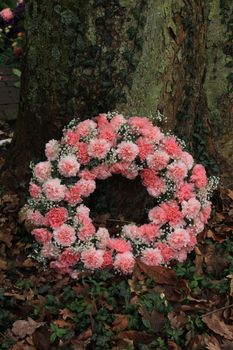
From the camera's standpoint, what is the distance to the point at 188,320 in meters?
3.51

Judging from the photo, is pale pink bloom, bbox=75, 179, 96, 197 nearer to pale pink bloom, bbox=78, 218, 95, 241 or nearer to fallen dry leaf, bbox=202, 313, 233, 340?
pale pink bloom, bbox=78, 218, 95, 241

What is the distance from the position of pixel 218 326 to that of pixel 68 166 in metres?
1.19

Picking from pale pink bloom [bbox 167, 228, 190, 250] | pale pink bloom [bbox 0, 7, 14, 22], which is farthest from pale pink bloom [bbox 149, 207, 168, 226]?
pale pink bloom [bbox 0, 7, 14, 22]

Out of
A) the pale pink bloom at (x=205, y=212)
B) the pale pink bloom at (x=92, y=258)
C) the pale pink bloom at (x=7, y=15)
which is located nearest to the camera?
the pale pink bloom at (x=92, y=258)

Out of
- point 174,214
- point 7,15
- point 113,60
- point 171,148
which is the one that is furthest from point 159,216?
point 7,15

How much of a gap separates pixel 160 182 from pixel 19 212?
921 mm

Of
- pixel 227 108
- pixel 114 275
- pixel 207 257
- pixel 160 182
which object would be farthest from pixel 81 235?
pixel 227 108

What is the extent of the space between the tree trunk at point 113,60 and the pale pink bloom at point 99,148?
27cm

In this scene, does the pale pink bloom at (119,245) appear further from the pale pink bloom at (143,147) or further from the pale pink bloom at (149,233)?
the pale pink bloom at (143,147)

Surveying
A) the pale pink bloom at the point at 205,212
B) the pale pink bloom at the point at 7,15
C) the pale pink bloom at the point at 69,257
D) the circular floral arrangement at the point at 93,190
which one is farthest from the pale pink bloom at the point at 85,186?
the pale pink bloom at the point at 7,15

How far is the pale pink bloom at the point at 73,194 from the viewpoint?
3742mm

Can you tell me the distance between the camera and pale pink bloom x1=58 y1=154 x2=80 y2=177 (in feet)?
12.1

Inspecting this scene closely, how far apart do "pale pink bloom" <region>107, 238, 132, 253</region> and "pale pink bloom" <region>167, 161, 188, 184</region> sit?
1.53 ft

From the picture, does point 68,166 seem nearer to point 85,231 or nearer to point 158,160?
point 85,231
